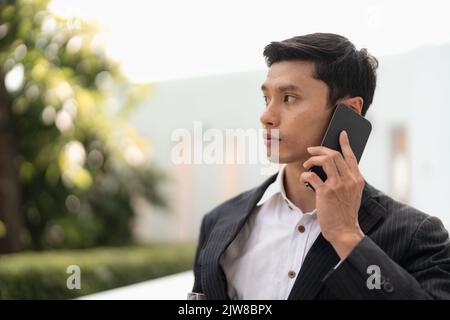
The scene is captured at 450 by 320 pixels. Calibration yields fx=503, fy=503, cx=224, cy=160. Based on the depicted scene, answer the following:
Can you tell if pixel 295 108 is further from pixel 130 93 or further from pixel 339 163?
pixel 130 93

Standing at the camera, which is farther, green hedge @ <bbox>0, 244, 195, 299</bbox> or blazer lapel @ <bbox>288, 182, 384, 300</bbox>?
green hedge @ <bbox>0, 244, 195, 299</bbox>

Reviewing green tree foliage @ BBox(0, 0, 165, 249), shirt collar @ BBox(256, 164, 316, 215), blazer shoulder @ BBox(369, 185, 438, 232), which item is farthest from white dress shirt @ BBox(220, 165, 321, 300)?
green tree foliage @ BBox(0, 0, 165, 249)

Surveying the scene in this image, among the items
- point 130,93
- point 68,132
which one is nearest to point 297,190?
point 68,132

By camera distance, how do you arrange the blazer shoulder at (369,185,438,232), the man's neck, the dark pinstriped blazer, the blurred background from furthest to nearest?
1. the blurred background
2. the man's neck
3. the blazer shoulder at (369,185,438,232)
4. the dark pinstriped blazer

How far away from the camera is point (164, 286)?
1.74 m

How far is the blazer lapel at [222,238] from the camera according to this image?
1.00 m

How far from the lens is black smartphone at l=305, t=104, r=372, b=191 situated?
36.3 inches

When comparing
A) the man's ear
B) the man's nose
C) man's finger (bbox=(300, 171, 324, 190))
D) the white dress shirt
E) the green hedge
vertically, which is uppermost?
the man's ear

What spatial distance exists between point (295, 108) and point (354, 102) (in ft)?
0.47

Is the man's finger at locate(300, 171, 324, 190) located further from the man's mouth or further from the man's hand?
the man's mouth

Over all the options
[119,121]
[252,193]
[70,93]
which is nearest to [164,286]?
[252,193]

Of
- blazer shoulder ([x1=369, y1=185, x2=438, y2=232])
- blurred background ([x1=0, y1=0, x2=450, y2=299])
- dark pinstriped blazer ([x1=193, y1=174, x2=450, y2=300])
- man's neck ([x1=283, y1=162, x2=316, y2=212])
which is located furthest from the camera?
blurred background ([x1=0, y1=0, x2=450, y2=299])

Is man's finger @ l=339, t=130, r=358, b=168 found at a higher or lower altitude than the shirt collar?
higher

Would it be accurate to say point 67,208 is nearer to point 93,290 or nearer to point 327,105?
point 93,290
